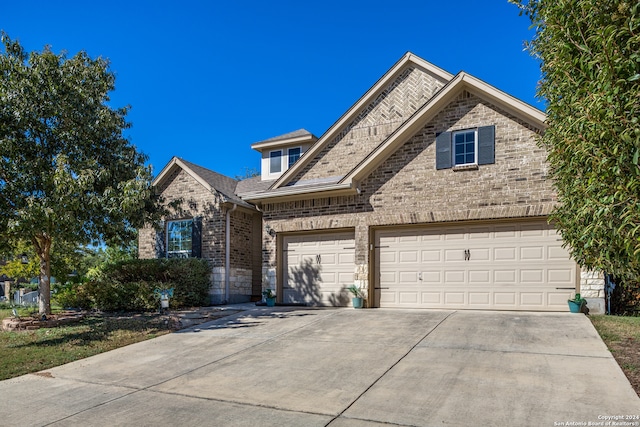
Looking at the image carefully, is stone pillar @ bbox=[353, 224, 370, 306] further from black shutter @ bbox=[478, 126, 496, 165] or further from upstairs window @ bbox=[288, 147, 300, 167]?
upstairs window @ bbox=[288, 147, 300, 167]

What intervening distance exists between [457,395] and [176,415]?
10.7ft

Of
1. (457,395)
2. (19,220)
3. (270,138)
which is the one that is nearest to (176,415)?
(457,395)

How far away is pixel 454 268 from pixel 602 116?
799 cm

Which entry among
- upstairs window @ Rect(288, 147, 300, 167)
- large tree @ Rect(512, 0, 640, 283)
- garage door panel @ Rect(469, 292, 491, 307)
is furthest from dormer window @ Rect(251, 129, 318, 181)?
large tree @ Rect(512, 0, 640, 283)

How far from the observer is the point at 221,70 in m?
22.0

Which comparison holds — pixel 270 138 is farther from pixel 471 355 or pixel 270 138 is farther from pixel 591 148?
pixel 591 148

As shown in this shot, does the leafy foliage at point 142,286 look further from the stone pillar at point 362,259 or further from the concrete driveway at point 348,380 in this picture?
the stone pillar at point 362,259

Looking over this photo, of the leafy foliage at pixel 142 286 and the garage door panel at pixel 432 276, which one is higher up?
the garage door panel at pixel 432 276

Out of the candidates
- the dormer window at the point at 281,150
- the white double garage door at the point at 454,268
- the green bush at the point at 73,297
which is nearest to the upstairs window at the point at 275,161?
the dormer window at the point at 281,150

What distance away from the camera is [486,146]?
451 inches

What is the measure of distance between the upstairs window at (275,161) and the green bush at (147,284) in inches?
209

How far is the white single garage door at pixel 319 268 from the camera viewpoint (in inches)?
515

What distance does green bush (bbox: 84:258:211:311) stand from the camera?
13883 mm

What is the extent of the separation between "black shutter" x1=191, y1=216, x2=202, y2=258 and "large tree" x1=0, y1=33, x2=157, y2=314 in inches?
158
